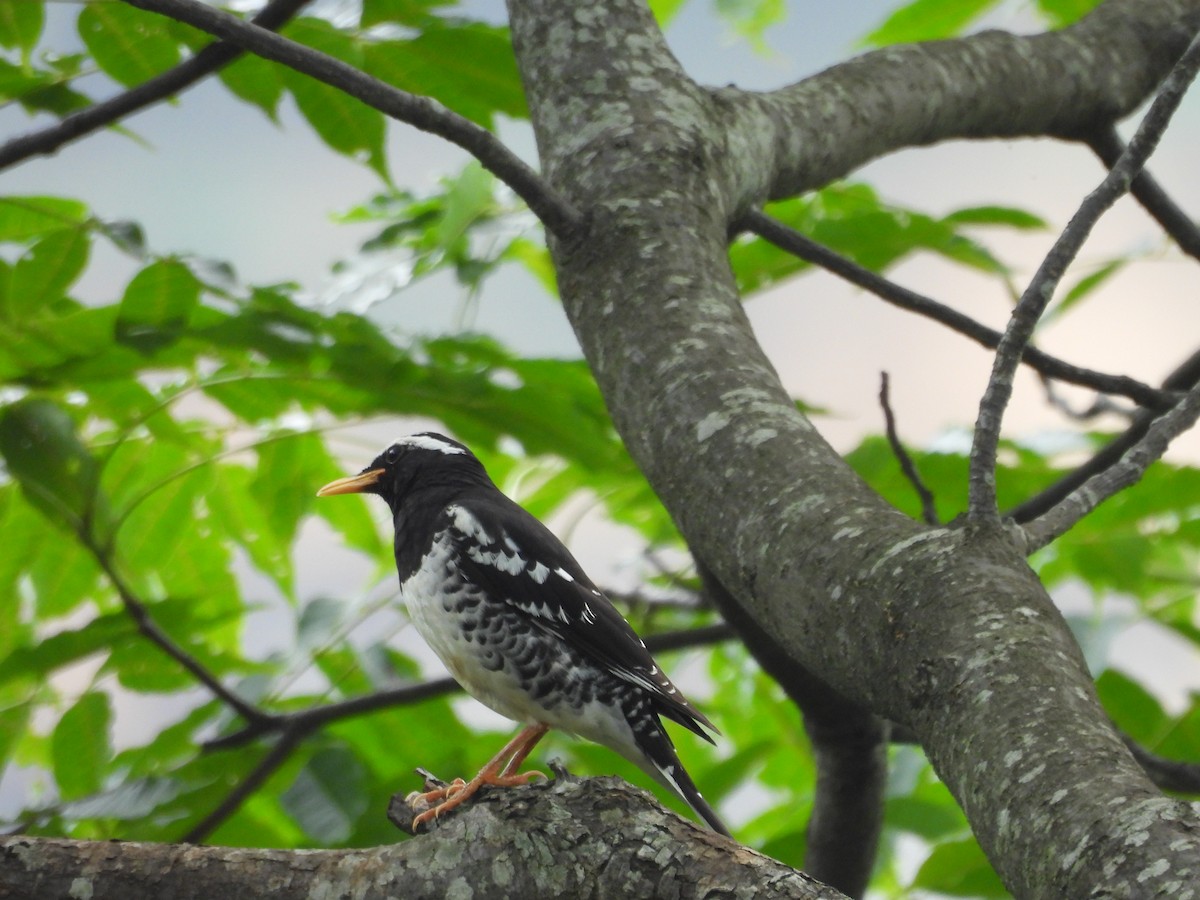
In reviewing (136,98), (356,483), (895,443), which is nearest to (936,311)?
(895,443)

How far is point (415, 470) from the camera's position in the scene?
12.5 feet

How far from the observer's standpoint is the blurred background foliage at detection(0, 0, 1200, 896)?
319 centimetres

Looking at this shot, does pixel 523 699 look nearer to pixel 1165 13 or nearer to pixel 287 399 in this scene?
pixel 287 399

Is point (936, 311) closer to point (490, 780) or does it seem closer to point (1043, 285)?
point (1043, 285)

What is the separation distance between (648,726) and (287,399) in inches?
51.8

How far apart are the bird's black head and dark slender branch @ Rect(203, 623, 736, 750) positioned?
22.4 inches

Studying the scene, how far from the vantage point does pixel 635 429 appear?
2.36m

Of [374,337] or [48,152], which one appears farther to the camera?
[374,337]

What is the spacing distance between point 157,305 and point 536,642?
4.03 ft

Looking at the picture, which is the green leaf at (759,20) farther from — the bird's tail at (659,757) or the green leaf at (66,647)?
the green leaf at (66,647)

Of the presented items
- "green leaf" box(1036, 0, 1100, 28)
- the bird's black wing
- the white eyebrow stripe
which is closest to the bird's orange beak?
the white eyebrow stripe

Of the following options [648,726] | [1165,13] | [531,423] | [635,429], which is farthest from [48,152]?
[1165,13]

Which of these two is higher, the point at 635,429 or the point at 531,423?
the point at 531,423

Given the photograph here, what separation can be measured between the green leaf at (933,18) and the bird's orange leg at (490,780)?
→ 93.9 inches
